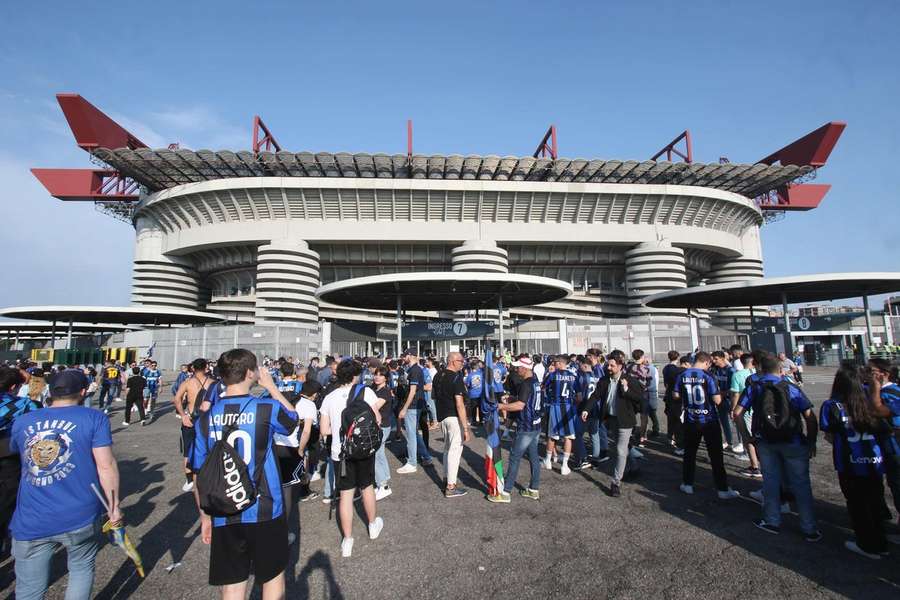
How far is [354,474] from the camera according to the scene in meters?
4.12

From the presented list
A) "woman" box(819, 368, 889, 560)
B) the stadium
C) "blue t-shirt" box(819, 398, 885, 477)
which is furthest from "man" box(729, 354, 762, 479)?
the stadium

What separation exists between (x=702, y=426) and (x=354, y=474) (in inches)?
171

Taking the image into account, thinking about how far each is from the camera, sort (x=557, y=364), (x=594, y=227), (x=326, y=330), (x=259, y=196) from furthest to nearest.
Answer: (x=594, y=227) → (x=259, y=196) → (x=326, y=330) → (x=557, y=364)

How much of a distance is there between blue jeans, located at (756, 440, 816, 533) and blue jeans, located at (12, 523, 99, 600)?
5830 mm

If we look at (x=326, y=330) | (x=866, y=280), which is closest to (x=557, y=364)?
(x=326, y=330)

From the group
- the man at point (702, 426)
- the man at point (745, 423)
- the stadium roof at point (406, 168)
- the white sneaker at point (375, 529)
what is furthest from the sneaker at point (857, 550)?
the stadium roof at point (406, 168)

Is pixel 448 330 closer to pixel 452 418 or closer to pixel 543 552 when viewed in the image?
pixel 452 418

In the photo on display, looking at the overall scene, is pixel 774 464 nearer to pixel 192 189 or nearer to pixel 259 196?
pixel 259 196

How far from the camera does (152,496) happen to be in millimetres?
5812

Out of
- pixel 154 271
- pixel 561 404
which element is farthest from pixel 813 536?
pixel 154 271

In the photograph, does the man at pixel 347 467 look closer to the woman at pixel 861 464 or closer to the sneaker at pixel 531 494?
the sneaker at pixel 531 494

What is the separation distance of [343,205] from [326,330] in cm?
1413

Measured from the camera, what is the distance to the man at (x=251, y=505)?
248 cm

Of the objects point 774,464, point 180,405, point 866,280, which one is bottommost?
point 774,464
